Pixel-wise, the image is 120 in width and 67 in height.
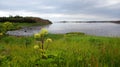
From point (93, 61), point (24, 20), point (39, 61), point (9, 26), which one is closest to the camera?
point (93, 61)

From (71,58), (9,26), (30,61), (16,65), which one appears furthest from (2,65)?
(9,26)

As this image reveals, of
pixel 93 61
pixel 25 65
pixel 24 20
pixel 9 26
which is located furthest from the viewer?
pixel 24 20

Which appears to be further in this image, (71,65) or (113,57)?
(113,57)

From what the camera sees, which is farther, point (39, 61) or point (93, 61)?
point (39, 61)

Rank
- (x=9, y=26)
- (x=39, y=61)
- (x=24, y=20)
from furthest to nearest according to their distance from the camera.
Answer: (x=24, y=20)
(x=9, y=26)
(x=39, y=61)

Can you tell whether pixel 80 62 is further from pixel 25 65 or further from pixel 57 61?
pixel 25 65

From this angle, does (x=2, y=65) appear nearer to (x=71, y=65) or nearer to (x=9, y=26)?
(x=71, y=65)

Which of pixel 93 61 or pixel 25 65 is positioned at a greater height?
pixel 93 61

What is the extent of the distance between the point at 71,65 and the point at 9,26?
7.72 meters

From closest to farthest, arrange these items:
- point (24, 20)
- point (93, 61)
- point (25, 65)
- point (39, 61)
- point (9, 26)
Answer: point (93, 61) → point (39, 61) → point (25, 65) → point (9, 26) → point (24, 20)

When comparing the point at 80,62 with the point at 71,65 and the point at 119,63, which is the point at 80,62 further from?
the point at 119,63

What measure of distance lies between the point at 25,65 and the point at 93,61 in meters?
2.33

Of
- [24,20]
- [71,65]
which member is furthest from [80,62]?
[24,20]

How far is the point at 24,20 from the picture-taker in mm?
66188
